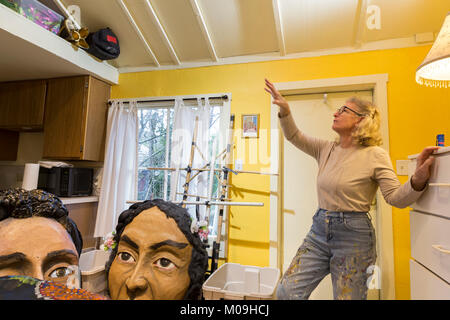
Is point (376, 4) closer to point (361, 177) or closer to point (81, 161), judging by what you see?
point (361, 177)

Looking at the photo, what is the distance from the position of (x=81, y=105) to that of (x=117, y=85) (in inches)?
24.9

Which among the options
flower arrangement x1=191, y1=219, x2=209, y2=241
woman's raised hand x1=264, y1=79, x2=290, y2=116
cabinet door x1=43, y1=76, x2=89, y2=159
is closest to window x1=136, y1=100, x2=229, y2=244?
flower arrangement x1=191, y1=219, x2=209, y2=241

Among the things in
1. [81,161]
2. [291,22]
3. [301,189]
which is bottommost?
[301,189]

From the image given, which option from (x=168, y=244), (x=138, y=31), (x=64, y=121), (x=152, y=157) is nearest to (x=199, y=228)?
(x=168, y=244)

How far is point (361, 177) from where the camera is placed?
0.73m

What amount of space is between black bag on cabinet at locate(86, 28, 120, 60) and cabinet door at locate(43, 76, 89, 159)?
670mm

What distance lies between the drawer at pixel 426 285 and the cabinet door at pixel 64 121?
7.33ft

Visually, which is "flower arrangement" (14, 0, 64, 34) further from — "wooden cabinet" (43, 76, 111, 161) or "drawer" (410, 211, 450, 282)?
"drawer" (410, 211, 450, 282)

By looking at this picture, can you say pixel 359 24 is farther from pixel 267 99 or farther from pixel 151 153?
pixel 151 153

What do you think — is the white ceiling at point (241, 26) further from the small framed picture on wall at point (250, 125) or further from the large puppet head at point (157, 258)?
the large puppet head at point (157, 258)

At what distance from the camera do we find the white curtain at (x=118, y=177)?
33.0 inches

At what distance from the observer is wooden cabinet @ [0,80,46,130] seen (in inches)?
86.8

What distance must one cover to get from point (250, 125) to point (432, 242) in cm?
103
